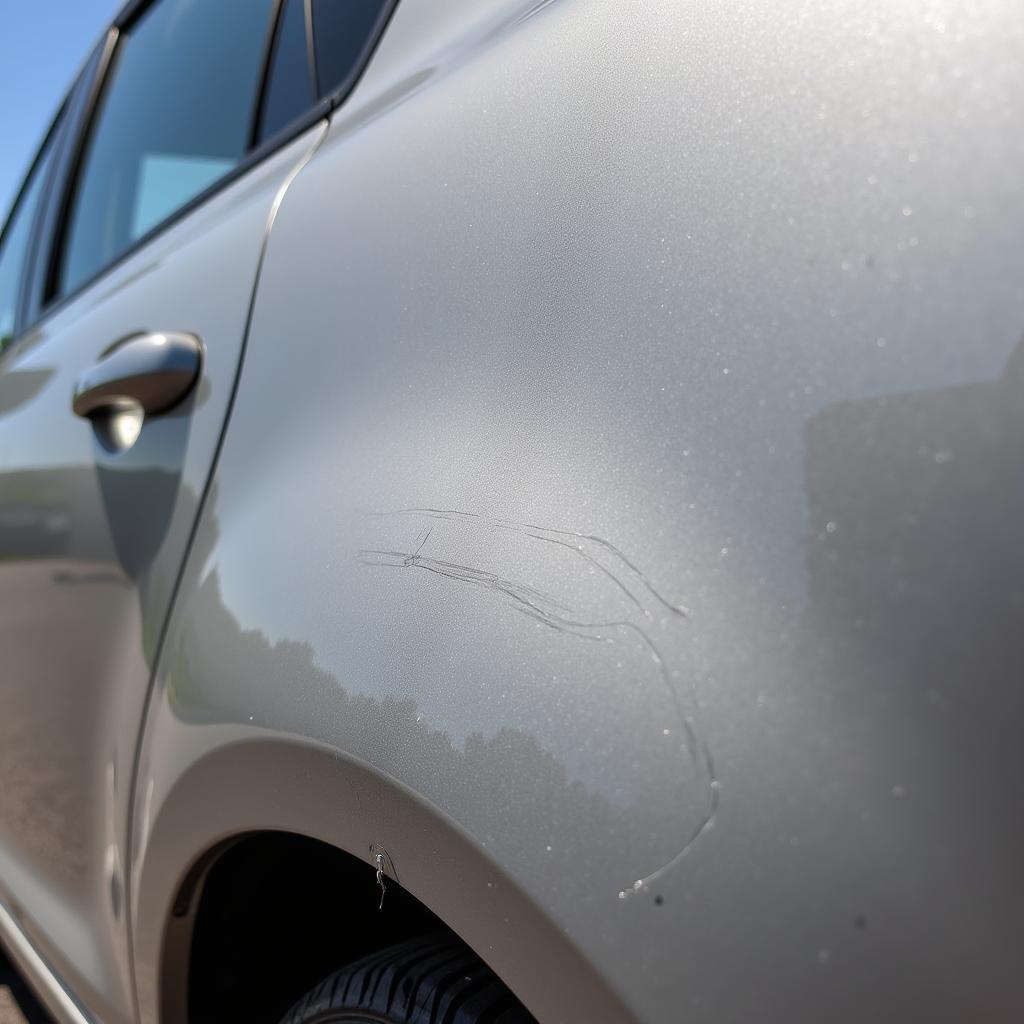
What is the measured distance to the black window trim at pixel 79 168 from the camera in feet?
4.53

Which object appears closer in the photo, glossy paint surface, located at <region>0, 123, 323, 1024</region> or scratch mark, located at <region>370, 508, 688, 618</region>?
scratch mark, located at <region>370, 508, 688, 618</region>

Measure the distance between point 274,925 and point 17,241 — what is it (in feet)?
8.10

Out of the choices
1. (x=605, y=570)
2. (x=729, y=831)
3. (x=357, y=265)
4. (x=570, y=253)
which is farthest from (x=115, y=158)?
(x=729, y=831)

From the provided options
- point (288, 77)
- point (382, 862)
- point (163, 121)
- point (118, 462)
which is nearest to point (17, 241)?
point (163, 121)

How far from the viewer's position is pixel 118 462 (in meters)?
1.19

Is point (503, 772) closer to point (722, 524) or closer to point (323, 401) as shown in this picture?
point (722, 524)

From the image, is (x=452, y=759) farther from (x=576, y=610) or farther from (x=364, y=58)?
(x=364, y=58)

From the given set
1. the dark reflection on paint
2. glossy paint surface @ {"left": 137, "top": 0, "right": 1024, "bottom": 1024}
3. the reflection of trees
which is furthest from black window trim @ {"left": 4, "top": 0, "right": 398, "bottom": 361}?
the reflection of trees

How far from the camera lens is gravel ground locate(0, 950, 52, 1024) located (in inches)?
84.4

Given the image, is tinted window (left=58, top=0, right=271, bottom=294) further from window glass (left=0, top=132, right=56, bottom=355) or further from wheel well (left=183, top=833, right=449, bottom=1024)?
wheel well (left=183, top=833, right=449, bottom=1024)

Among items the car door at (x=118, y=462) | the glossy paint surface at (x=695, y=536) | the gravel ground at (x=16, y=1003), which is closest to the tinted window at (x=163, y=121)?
the car door at (x=118, y=462)

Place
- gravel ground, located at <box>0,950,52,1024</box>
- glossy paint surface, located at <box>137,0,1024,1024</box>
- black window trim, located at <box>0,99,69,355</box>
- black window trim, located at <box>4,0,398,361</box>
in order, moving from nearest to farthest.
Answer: glossy paint surface, located at <box>137,0,1024,1024</box>, black window trim, located at <box>4,0,398,361</box>, gravel ground, located at <box>0,950,52,1024</box>, black window trim, located at <box>0,99,69,355</box>

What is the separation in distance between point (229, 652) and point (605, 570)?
17.6 inches

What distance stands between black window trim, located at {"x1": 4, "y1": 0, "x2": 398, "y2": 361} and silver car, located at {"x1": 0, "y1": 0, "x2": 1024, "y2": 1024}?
27 cm
